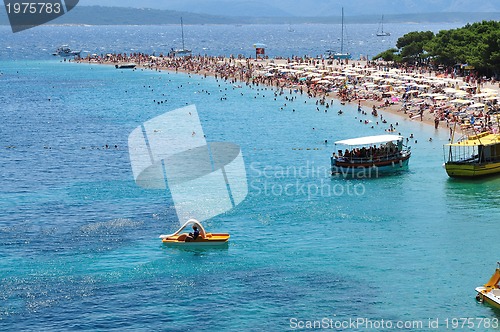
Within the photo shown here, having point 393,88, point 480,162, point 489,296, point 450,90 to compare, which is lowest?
point 489,296

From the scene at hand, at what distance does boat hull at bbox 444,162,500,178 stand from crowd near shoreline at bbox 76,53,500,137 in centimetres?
528

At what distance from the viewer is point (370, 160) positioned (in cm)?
6069

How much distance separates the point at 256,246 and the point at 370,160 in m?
19.1

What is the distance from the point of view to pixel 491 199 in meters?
53.1

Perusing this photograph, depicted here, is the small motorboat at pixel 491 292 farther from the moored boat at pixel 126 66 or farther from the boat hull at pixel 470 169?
the moored boat at pixel 126 66

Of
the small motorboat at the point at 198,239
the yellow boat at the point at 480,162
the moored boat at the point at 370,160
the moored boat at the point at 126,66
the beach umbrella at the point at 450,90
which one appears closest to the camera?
the small motorboat at the point at 198,239

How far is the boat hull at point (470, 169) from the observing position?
191 ft

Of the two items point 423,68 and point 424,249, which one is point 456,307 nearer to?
point 424,249

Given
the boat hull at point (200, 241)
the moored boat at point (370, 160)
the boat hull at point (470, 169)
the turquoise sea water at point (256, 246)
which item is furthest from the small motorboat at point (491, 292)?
the moored boat at point (370, 160)

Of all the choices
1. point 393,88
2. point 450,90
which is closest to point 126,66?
point 393,88

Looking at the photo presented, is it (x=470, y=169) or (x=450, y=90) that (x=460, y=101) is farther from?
(x=470, y=169)

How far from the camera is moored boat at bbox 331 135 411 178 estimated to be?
2379 inches

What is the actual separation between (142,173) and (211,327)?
32.4 metres

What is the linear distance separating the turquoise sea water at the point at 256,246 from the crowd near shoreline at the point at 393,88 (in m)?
5.10
